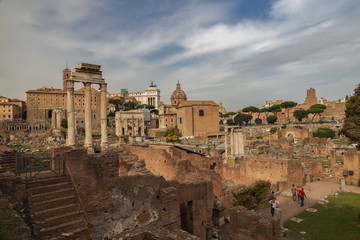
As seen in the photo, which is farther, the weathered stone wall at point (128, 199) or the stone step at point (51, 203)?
the weathered stone wall at point (128, 199)

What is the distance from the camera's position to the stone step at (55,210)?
5762mm

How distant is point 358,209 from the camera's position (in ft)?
39.1

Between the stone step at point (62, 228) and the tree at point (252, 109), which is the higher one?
the tree at point (252, 109)

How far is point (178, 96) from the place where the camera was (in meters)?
89.8

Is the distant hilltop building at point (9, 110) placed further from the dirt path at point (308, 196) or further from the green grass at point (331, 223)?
the green grass at point (331, 223)

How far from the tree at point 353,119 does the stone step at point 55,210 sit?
13055mm

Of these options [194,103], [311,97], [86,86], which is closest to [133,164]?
[86,86]

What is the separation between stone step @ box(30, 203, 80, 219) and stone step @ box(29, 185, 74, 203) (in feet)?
1.52

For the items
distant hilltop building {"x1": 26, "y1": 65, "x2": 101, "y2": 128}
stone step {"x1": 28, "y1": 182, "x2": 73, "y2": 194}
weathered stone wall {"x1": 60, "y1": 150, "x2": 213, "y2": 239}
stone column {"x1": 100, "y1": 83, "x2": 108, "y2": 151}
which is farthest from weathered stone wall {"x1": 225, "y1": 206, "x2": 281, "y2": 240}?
distant hilltop building {"x1": 26, "y1": 65, "x2": 101, "y2": 128}

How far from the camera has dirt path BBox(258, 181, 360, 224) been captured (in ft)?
38.5

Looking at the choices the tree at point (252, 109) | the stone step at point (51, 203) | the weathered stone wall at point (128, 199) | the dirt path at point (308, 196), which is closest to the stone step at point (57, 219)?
the weathered stone wall at point (128, 199)

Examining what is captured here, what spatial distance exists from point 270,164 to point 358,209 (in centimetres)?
542

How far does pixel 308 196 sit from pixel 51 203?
46.1ft

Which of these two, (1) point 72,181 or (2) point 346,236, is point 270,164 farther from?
(1) point 72,181
